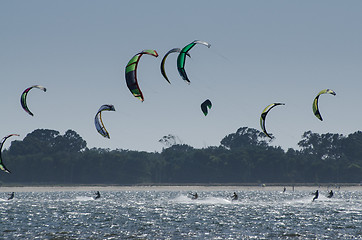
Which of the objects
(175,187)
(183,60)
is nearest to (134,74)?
(183,60)

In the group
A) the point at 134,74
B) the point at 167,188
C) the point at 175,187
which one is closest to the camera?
the point at 134,74

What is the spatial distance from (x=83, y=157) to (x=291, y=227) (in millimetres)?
126736

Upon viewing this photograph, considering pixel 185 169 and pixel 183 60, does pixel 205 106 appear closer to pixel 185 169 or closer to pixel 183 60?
pixel 183 60

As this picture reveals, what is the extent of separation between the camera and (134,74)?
4119 centimetres

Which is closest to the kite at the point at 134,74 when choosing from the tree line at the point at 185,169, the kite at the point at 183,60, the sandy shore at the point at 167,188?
the kite at the point at 183,60

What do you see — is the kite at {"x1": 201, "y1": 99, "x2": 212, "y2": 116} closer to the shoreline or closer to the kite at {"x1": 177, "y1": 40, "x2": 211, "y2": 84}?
the kite at {"x1": 177, "y1": 40, "x2": 211, "y2": 84}

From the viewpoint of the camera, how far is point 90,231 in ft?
128

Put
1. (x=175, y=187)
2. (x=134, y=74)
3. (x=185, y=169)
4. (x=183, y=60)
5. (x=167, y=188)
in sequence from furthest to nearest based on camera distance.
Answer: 1. (x=185, y=169)
2. (x=175, y=187)
3. (x=167, y=188)
4. (x=183, y=60)
5. (x=134, y=74)

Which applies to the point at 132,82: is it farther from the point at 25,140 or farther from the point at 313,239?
the point at 25,140

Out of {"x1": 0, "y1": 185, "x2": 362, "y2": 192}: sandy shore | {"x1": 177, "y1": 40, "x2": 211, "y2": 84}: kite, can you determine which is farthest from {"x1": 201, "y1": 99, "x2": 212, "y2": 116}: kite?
{"x1": 0, "y1": 185, "x2": 362, "y2": 192}: sandy shore

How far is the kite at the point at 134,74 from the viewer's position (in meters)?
40.2

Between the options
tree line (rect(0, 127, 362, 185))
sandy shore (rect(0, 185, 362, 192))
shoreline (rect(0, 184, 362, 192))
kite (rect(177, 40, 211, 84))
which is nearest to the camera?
kite (rect(177, 40, 211, 84))

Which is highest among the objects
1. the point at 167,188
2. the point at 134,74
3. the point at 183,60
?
the point at 183,60

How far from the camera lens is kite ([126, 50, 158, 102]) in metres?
40.2
